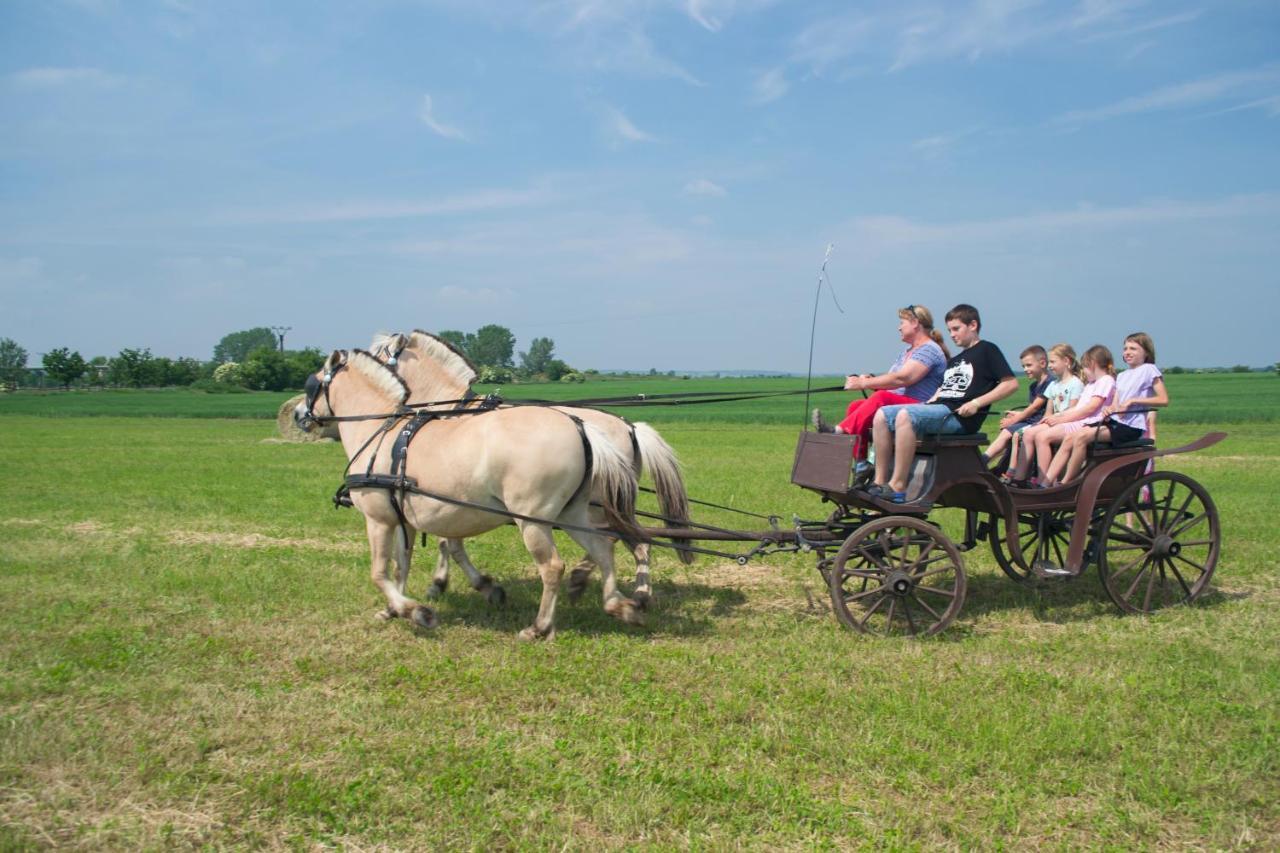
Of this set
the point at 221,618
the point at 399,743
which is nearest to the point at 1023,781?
the point at 399,743

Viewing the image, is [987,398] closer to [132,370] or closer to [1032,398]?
[1032,398]

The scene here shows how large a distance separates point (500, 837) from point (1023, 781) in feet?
7.96

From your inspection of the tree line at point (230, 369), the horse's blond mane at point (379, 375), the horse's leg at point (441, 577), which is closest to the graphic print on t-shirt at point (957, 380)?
the horse's blond mane at point (379, 375)

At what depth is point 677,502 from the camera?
723cm

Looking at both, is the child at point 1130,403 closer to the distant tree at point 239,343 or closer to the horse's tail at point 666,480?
the horse's tail at point 666,480

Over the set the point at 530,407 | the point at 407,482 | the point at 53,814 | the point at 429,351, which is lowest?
the point at 53,814

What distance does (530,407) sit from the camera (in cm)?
662

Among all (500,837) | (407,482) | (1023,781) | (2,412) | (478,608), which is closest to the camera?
(500,837)

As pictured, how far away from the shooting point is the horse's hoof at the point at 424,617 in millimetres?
6102

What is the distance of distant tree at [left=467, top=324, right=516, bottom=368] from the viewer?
88.9m

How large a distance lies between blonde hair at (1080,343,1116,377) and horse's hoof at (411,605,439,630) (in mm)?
5902

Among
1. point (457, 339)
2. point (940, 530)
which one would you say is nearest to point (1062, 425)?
point (940, 530)

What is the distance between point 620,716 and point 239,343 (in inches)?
5878

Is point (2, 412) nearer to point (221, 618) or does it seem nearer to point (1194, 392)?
point (221, 618)
